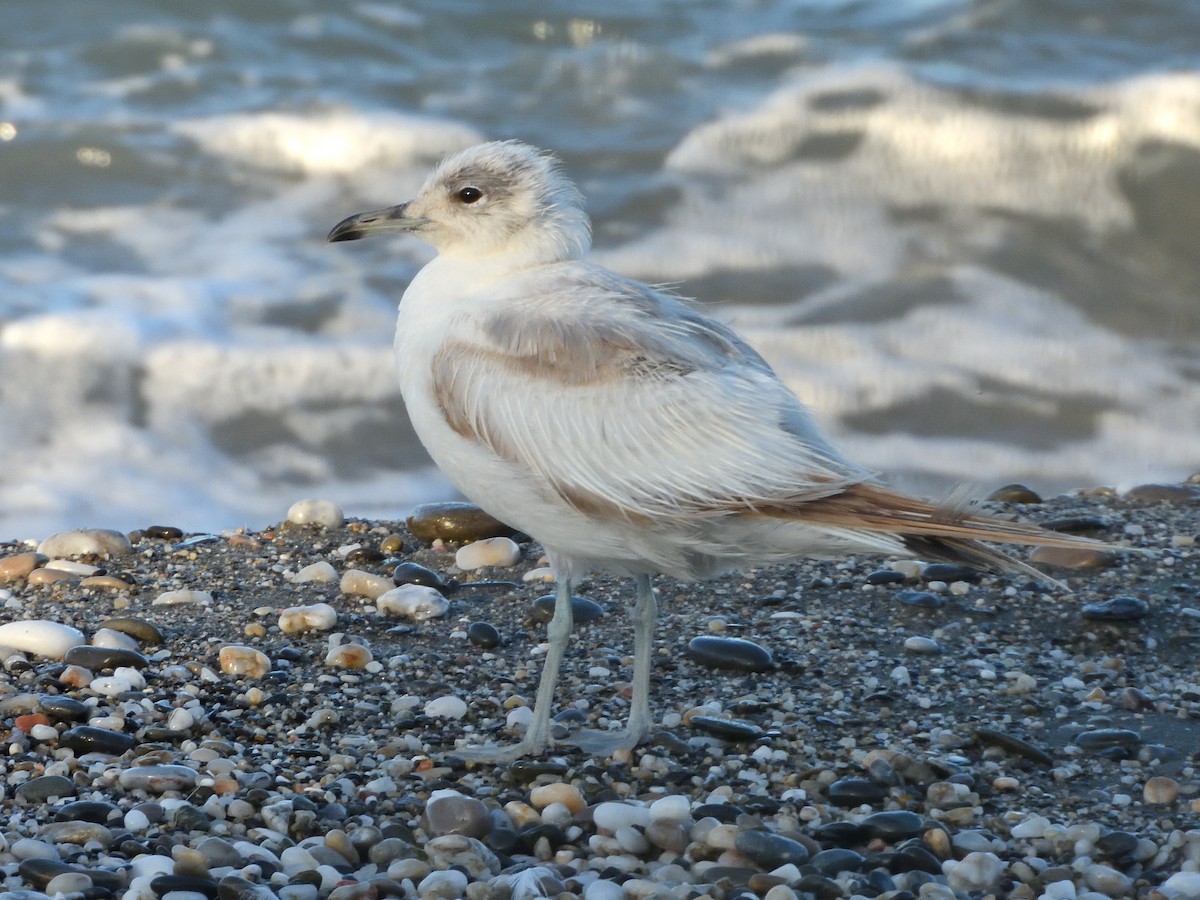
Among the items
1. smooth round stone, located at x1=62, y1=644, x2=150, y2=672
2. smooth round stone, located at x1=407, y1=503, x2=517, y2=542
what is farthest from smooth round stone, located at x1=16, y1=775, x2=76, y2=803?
smooth round stone, located at x1=407, y1=503, x2=517, y2=542

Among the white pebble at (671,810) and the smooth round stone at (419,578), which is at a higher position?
the smooth round stone at (419,578)

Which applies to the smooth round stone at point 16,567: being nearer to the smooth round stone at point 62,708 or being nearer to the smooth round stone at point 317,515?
the smooth round stone at point 317,515

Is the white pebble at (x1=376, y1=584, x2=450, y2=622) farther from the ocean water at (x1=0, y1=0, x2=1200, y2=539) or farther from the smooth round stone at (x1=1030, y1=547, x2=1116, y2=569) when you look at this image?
the ocean water at (x1=0, y1=0, x2=1200, y2=539)

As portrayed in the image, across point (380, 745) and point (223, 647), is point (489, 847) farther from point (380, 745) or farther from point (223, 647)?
point (223, 647)

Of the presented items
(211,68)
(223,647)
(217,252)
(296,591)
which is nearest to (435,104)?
(211,68)

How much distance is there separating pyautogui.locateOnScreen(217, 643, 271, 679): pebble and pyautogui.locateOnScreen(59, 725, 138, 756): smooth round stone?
55cm

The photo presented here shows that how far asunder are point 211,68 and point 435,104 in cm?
193

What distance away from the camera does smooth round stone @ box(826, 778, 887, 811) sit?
3461 millimetres

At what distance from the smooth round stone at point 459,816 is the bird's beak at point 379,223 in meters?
1.69

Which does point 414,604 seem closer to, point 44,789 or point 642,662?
point 642,662

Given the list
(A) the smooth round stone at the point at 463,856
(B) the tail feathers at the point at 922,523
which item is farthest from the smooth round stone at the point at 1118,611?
(A) the smooth round stone at the point at 463,856

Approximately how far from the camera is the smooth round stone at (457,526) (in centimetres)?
540

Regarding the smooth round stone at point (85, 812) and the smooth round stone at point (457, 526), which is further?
the smooth round stone at point (457, 526)

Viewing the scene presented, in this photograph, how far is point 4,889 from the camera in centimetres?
285
